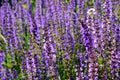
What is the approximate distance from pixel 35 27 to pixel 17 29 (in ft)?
3.71

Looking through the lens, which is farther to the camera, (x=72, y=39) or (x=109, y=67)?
(x=72, y=39)

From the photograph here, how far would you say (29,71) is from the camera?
554 centimetres

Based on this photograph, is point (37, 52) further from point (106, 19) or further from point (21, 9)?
point (21, 9)

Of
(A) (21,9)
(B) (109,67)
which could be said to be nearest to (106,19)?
(B) (109,67)

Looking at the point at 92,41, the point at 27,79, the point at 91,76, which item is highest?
the point at 92,41

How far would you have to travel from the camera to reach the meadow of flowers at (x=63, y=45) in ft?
17.1

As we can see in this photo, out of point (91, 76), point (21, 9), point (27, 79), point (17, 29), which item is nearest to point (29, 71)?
point (27, 79)

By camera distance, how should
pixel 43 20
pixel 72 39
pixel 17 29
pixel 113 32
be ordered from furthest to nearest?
pixel 17 29, pixel 43 20, pixel 72 39, pixel 113 32

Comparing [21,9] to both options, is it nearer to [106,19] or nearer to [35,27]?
[35,27]

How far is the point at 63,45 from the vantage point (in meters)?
6.67

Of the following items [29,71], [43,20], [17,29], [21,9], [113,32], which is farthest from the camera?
[21,9]

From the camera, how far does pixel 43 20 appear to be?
7516 mm

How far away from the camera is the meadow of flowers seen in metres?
5.21

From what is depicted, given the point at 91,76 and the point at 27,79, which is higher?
the point at 91,76
